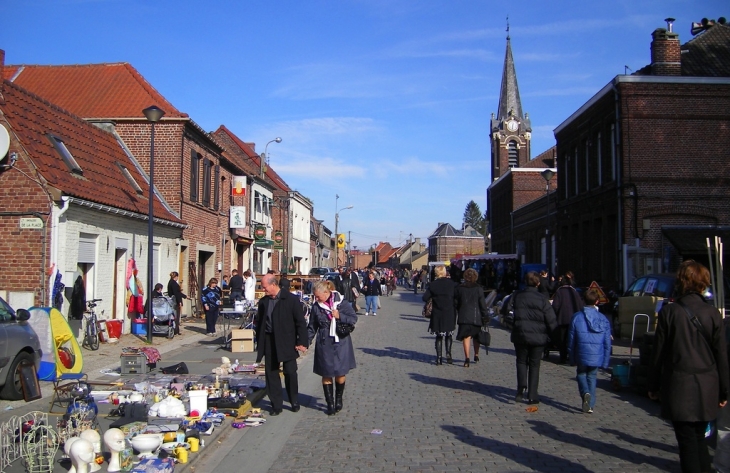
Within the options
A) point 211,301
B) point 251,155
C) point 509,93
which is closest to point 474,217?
point 509,93

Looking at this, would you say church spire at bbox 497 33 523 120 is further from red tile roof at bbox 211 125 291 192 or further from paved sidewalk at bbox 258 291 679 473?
paved sidewalk at bbox 258 291 679 473

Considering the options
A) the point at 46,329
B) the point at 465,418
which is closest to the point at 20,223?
the point at 46,329

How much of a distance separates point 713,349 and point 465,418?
396 cm

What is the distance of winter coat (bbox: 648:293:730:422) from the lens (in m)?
5.26

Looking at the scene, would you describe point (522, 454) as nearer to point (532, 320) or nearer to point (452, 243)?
point (532, 320)

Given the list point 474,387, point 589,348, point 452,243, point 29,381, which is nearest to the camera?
point 589,348

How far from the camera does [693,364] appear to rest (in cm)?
534

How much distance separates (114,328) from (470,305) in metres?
8.79

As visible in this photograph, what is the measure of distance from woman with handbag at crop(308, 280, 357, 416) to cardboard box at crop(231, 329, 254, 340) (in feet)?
21.4

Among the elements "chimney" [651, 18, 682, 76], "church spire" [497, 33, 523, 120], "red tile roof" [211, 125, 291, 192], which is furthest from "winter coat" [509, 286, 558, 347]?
"church spire" [497, 33, 523, 120]

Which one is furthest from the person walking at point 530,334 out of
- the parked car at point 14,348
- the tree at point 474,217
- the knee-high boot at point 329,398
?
the tree at point 474,217

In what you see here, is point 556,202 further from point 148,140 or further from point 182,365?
point 182,365

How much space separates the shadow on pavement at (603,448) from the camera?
6637mm

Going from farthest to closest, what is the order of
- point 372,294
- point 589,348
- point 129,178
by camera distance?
point 372,294 < point 129,178 < point 589,348
